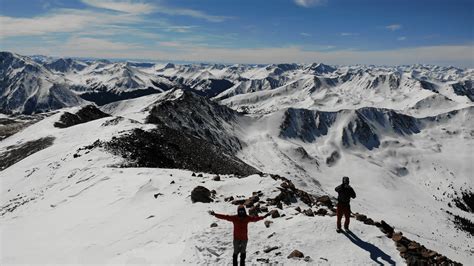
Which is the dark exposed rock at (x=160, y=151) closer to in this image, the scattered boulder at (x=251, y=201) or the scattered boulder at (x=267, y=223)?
the scattered boulder at (x=251, y=201)

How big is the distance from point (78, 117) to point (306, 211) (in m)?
89.2

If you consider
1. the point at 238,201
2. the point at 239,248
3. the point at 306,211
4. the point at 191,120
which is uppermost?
the point at 239,248

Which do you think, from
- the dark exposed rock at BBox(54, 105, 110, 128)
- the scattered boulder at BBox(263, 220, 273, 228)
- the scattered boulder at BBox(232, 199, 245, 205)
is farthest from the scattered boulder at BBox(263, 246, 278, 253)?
Answer: the dark exposed rock at BBox(54, 105, 110, 128)

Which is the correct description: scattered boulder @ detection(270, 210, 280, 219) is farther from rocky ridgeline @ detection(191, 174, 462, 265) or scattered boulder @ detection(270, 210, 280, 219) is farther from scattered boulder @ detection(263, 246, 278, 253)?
scattered boulder @ detection(263, 246, 278, 253)

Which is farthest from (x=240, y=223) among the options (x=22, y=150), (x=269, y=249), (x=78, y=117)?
(x=78, y=117)

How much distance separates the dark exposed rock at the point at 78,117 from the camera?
9056 cm

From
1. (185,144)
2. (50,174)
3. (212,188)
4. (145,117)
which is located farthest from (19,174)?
(145,117)

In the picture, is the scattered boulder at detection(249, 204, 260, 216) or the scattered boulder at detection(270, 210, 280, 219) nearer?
the scattered boulder at detection(270, 210, 280, 219)

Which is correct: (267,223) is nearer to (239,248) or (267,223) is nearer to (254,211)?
(254,211)

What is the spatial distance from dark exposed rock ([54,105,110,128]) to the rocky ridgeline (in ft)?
230

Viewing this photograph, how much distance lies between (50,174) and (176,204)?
2573cm

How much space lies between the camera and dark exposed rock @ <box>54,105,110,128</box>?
297ft

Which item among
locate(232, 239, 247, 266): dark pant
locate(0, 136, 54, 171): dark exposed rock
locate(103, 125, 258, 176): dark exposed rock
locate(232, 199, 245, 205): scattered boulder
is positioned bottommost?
locate(0, 136, 54, 171): dark exposed rock

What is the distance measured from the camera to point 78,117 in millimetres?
99812
